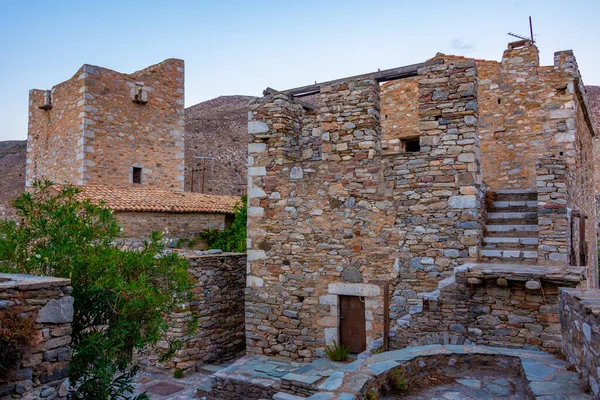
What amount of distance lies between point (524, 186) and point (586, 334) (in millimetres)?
8207

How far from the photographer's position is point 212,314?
10055 mm

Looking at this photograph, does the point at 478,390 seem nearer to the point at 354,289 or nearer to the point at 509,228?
the point at 354,289

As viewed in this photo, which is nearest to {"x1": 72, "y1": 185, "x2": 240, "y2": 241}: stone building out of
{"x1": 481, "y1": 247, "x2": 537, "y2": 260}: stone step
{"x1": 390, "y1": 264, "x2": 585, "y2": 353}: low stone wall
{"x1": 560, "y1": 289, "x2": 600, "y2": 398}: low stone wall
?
{"x1": 390, "y1": 264, "x2": 585, "y2": 353}: low stone wall

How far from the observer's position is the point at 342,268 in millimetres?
8031

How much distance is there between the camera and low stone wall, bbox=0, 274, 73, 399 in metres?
4.11

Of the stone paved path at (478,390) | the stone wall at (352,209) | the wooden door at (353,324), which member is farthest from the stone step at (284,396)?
the stone paved path at (478,390)

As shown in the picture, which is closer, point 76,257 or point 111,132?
point 76,257

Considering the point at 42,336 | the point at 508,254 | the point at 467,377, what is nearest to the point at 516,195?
the point at 508,254

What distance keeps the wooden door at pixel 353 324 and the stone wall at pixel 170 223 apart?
6.16 metres

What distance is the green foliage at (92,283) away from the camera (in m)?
5.09

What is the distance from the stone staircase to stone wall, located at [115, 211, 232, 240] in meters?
8.15

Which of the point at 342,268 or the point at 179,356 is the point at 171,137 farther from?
the point at 342,268

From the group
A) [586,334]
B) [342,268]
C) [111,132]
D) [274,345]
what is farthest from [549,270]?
[111,132]

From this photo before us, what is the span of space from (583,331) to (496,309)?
2439mm
